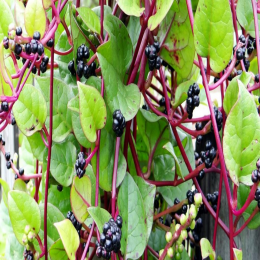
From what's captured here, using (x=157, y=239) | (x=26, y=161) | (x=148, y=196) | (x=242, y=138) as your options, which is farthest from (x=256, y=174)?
(x=26, y=161)

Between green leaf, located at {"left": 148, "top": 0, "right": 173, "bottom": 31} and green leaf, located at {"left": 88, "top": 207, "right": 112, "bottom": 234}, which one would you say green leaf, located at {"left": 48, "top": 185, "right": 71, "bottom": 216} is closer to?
green leaf, located at {"left": 88, "top": 207, "right": 112, "bottom": 234}

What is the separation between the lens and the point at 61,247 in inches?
21.5

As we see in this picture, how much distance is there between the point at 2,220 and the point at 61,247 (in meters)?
0.30

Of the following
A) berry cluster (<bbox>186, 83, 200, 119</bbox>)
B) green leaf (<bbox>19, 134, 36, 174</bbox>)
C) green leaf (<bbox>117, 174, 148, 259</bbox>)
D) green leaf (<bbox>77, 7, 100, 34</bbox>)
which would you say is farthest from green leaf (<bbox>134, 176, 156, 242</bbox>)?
green leaf (<bbox>19, 134, 36, 174</bbox>)

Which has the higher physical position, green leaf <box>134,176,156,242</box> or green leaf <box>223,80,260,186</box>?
green leaf <box>223,80,260,186</box>

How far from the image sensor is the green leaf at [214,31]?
0.45 meters

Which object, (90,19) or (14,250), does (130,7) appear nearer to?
(90,19)

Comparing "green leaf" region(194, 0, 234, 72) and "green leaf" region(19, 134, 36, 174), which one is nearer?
"green leaf" region(194, 0, 234, 72)

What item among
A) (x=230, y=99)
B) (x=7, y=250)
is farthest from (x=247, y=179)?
(x=7, y=250)

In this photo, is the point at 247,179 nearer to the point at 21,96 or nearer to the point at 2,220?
the point at 21,96

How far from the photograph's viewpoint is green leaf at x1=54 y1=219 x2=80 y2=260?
455mm

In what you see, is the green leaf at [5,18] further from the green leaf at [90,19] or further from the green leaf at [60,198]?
the green leaf at [60,198]

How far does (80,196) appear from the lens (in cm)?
49

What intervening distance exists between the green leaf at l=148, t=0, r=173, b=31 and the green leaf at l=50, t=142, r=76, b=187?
225mm
